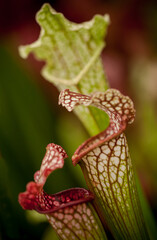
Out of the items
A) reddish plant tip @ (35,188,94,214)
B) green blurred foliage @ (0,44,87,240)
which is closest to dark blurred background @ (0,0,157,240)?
green blurred foliage @ (0,44,87,240)

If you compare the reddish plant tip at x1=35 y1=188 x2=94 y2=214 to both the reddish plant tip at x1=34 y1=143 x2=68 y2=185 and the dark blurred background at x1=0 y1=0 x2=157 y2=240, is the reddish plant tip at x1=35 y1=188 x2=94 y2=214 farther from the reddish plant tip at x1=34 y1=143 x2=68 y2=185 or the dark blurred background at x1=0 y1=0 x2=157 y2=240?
the dark blurred background at x1=0 y1=0 x2=157 y2=240

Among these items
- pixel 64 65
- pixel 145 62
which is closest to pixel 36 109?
pixel 64 65

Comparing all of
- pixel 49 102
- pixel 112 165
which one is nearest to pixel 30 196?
pixel 112 165

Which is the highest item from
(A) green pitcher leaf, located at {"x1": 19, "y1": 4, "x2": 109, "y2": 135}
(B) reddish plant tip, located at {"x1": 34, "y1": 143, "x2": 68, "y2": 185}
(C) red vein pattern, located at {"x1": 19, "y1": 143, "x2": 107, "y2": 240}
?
(A) green pitcher leaf, located at {"x1": 19, "y1": 4, "x2": 109, "y2": 135}

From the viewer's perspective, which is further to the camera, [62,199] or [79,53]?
[79,53]

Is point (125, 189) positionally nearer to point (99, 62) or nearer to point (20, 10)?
point (99, 62)

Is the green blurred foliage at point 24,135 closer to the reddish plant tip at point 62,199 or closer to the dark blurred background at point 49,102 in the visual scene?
the dark blurred background at point 49,102

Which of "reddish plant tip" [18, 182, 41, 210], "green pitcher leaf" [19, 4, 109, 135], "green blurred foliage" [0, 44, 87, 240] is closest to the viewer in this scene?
"reddish plant tip" [18, 182, 41, 210]

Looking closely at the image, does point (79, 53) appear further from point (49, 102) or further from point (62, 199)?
point (49, 102)

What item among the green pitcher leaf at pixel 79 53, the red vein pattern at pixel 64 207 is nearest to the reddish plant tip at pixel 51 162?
the red vein pattern at pixel 64 207
